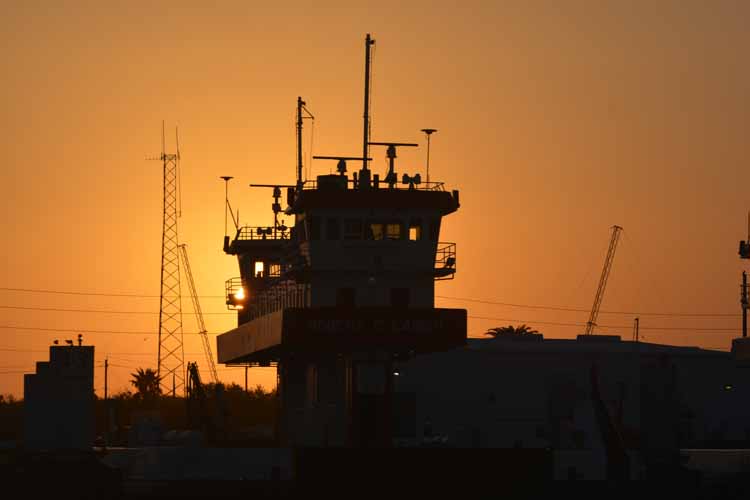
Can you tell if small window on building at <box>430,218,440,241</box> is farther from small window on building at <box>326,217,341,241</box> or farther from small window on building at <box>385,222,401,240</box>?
small window on building at <box>326,217,341,241</box>

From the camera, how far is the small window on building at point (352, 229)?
9606 cm

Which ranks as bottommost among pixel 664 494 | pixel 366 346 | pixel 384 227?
pixel 664 494

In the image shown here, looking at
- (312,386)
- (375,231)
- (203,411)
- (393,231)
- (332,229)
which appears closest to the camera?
(393,231)

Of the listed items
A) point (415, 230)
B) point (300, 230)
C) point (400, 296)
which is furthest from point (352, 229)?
point (300, 230)

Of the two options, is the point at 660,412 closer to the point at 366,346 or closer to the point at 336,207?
the point at 366,346

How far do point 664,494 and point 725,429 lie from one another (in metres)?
55.8

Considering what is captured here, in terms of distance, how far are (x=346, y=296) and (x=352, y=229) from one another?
3944 millimetres

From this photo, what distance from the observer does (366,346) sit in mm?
87375

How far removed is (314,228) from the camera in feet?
317

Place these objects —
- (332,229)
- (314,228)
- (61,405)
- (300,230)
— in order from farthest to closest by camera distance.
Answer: (300,230)
(314,228)
(332,229)
(61,405)

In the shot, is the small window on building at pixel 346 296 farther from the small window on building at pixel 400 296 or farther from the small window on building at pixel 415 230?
the small window on building at pixel 415 230

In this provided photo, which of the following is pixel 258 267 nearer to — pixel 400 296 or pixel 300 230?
pixel 300 230

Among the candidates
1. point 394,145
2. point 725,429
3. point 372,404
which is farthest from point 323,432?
point 725,429

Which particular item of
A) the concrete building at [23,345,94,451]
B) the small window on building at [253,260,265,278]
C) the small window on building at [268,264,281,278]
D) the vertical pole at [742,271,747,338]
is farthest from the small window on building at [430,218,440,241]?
the vertical pole at [742,271,747,338]
